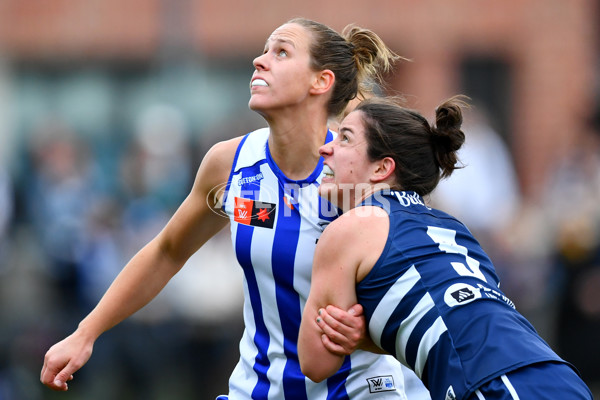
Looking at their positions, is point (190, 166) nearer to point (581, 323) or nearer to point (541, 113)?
point (581, 323)

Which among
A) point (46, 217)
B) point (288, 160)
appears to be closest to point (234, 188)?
point (288, 160)

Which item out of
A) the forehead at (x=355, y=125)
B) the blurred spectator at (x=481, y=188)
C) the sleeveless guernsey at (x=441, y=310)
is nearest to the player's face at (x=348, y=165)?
the forehead at (x=355, y=125)

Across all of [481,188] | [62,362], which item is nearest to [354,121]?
[62,362]

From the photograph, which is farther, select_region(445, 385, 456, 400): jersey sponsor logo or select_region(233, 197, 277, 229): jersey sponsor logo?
select_region(233, 197, 277, 229): jersey sponsor logo

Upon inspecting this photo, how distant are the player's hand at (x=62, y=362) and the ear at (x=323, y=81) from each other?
1.56 m

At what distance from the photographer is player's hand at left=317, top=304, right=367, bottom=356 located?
3.66m

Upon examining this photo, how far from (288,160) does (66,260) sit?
521 cm

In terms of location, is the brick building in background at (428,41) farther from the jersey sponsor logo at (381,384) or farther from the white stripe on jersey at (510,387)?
the white stripe on jersey at (510,387)

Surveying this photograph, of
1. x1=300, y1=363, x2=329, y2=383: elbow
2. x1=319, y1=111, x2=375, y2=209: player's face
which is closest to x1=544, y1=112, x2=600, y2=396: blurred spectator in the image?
x1=319, y1=111, x2=375, y2=209: player's face

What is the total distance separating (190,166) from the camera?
10.3m

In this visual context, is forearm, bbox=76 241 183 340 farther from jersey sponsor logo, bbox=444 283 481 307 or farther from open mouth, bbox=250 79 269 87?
jersey sponsor logo, bbox=444 283 481 307

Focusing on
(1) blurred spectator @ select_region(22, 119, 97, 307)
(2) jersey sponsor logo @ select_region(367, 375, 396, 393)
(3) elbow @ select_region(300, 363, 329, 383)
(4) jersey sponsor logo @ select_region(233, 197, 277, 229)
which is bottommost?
(1) blurred spectator @ select_region(22, 119, 97, 307)

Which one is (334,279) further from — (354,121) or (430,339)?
(354,121)

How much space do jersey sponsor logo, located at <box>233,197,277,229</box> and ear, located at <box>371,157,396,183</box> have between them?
0.57 m
